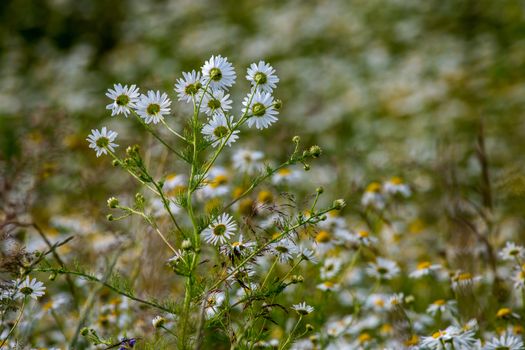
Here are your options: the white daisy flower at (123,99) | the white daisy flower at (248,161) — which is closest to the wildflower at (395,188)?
the white daisy flower at (248,161)

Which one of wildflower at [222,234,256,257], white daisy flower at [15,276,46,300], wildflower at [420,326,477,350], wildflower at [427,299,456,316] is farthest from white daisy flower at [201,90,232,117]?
wildflower at [427,299,456,316]

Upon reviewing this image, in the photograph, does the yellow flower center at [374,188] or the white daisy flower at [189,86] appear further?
the yellow flower center at [374,188]

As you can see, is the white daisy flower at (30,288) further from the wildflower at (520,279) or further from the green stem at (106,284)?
the wildflower at (520,279)

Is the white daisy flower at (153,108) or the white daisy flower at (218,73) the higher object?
the white daisy flower at (218,73)

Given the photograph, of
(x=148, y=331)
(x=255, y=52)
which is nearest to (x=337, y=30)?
(x=255, y=52)

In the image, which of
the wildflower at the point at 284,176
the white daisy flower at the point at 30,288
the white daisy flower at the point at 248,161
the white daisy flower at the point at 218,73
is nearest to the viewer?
the white daisy flower at the point at 218,73

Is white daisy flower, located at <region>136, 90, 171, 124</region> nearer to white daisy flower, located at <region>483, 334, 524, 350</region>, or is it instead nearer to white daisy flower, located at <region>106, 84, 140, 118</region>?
white daisy flower, located at <region>106, 84, 140, 118</region>
